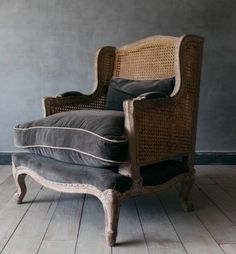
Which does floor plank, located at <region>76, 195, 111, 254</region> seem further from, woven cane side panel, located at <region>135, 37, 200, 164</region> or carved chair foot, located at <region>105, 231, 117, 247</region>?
woven cane side panel, located at <region>135, 37, 200, 164</region>

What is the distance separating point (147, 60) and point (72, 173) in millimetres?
895

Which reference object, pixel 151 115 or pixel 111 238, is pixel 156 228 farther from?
pixel 151 115

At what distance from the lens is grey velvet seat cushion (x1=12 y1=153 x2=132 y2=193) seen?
1403 mm

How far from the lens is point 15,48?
104 inches

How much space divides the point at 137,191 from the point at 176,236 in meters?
0.24

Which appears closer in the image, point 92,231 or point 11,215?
point 92,231

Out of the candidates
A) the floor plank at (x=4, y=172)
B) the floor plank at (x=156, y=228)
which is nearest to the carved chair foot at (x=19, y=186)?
the floor plank at (x=4, y=172)

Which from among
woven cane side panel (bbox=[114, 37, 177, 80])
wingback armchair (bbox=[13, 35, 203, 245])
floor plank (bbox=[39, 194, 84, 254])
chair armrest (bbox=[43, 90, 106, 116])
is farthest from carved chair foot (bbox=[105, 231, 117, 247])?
woven cane side panel (bbox=[114, 37, 177, 80])

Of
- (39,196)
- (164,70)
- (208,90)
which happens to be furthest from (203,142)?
(39,196)

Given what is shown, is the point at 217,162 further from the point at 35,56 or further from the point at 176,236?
the point at 35,56

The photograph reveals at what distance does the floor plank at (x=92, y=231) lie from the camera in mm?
1363

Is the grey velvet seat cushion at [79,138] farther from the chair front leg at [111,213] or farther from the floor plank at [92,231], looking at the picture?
the floor plank at [92,231]

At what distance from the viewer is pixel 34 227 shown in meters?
1.57

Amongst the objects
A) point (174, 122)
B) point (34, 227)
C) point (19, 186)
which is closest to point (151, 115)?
point (174, 122)
